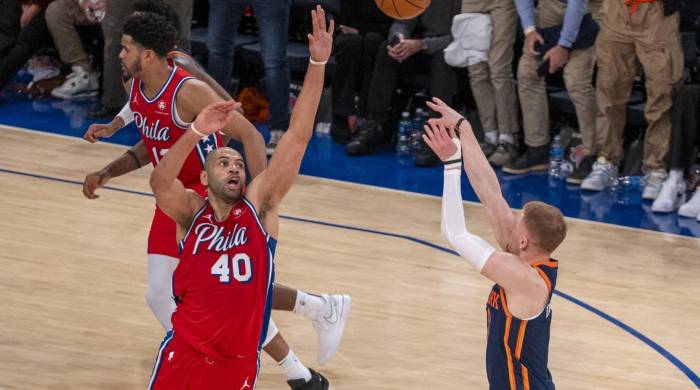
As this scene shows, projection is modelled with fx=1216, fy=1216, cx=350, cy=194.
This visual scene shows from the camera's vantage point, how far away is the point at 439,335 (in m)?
7.03

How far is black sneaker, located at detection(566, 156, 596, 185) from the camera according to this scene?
404 inches

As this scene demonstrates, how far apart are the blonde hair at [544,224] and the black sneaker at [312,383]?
1.73 meters

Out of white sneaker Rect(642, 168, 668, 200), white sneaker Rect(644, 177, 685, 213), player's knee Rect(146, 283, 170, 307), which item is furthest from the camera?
white sneaker Rect(642, 168, 668, 200)

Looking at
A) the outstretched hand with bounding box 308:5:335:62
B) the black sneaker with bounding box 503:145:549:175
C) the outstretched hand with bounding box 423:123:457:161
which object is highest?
the outstretched hand with bounding box 308:5:335:62

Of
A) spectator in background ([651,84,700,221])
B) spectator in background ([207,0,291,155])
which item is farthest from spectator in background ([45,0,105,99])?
spectator in background ([651,84,700,221])

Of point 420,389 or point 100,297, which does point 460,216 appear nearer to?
point 420,389

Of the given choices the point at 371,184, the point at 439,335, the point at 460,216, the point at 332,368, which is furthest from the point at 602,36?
the point at 460,216

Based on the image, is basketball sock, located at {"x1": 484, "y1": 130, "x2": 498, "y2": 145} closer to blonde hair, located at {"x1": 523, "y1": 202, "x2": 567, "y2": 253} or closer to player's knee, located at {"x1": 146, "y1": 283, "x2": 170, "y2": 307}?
player's knee, located at {"x1": 146, "y1": 283, "x2": 170, "y2": 307}

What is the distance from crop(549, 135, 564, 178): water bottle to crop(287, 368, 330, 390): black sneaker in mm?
4802

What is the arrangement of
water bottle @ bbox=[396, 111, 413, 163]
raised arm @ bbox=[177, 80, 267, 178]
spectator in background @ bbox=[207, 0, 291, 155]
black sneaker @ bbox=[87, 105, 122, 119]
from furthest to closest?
black sneaker @ bbox=[87, 105, 122, 119] → water bottle @ bbox=[396, 111, 413, 163] → spectator in background @ bbox=[207, 0, 291, 155] → raised arm @ bbox=[177, 80, 267, 178]

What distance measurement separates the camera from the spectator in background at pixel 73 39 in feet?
38.9

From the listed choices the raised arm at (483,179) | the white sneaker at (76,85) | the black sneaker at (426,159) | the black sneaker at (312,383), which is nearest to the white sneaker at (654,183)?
the black sneaker at (426,159)

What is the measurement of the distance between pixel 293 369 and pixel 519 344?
4.99ft

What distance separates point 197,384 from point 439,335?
2.15 m
